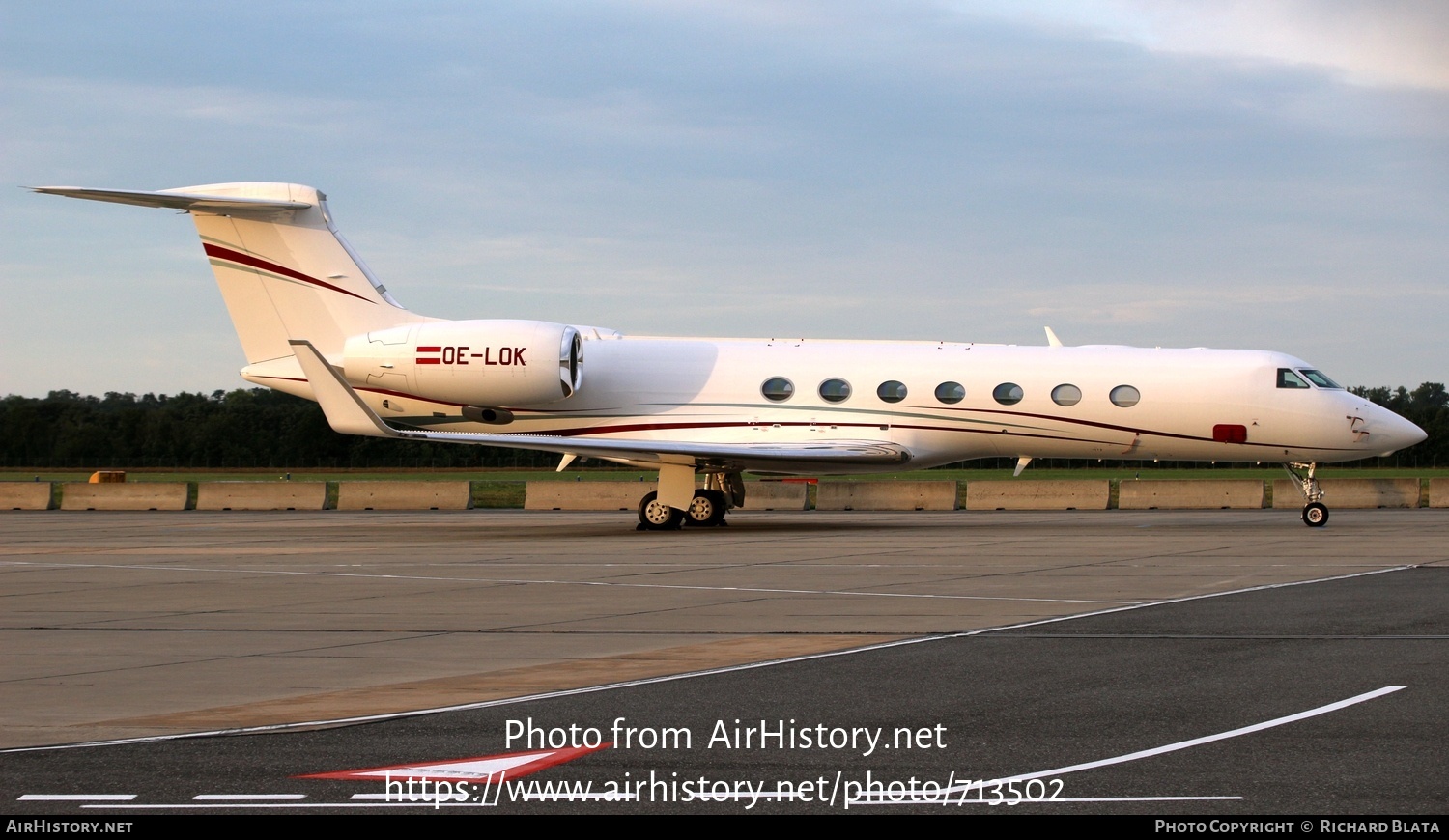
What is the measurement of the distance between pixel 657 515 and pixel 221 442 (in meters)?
55.3

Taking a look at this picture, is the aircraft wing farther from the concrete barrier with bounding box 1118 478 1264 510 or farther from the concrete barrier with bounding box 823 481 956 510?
the concrete barrier with bounding box 1118 478 1264 510

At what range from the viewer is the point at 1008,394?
22.2 metres

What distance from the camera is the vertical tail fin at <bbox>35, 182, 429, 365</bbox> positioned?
76.5 feet

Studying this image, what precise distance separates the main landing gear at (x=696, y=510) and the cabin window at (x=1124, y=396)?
20.9 feet

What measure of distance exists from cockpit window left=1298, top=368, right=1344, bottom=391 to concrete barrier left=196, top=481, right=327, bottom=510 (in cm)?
2201

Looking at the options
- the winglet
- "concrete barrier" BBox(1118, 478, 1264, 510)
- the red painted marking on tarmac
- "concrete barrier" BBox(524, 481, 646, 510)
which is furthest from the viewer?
"concrete barrier" BBox(524, 481, 646, 510)

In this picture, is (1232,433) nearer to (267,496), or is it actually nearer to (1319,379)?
(1319,379)

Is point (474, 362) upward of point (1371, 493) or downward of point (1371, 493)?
upward

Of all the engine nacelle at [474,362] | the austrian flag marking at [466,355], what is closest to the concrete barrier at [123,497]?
the engine nacelle at [474,362]

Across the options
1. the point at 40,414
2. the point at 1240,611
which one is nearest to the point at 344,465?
the point at 40,414

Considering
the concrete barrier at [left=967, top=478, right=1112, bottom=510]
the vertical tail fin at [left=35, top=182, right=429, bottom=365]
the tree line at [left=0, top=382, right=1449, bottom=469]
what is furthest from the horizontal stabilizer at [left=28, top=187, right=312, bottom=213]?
the tree line at [left=0, top=382, right=1449, bottom=469]

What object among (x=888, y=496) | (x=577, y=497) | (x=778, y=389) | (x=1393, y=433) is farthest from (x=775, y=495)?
(x=1393, y=433)

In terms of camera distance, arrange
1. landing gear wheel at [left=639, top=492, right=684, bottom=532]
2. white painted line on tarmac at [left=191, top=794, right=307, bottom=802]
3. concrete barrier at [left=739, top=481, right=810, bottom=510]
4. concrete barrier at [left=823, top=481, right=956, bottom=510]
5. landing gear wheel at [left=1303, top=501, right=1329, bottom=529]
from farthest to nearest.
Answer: concrete barrier at [left=739, top=481, right=810, bottom=510]
concrete barrier at [left=823, top=481, right=956, bottom=510]
landing gear wheel at [left=639, top=492, right=684, bottom=532]
landing gear wheel at [left=1303, top=501, right=1329, bottom=529]
white painted line on tarmac at [left=191, top=794, right=307, bottom=802]
